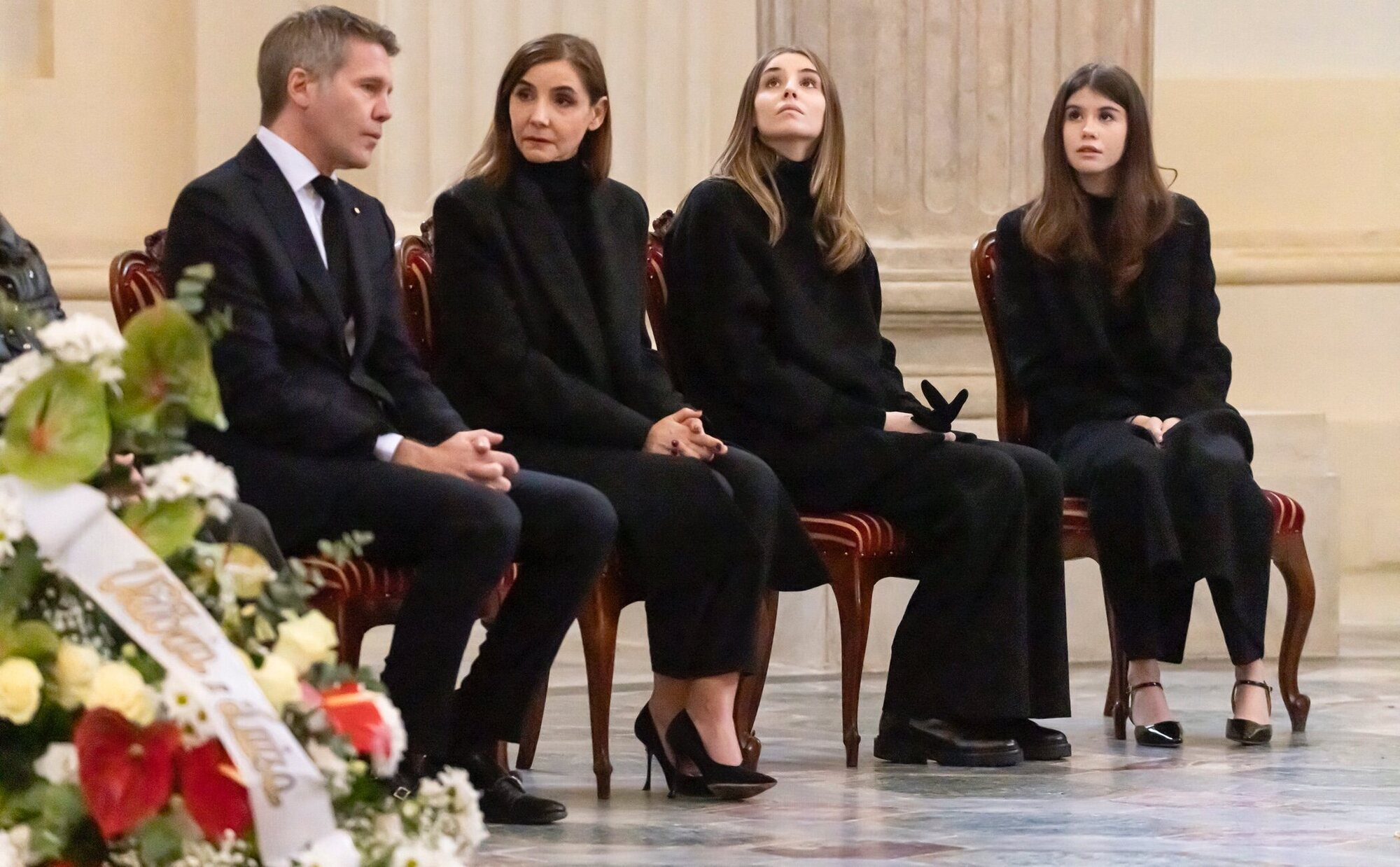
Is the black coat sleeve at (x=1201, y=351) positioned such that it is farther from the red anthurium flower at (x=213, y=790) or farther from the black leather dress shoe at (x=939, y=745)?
the red anthurium flower at (x=213, y=790)

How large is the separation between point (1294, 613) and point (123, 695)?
390cm

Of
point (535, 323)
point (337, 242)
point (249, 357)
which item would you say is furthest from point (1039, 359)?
point (249, 357)

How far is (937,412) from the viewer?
15.2ft

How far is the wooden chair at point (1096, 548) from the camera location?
488cm

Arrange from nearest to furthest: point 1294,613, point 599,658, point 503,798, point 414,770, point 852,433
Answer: point 414,770, point 503,798, point 599,658, point 852,433, point 1294,613

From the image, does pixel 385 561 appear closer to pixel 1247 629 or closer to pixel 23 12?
pixel 1247 629

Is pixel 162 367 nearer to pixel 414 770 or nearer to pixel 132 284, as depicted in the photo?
pixel 414 770

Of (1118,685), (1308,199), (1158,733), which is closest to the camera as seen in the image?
(1158,733)

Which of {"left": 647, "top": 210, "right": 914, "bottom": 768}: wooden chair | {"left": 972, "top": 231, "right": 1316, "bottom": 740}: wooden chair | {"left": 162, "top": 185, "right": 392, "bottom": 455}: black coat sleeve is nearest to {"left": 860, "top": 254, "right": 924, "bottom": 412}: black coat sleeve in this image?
{"left": 647, "top": 210, "right": 914, "bottom": 768}: wooden chair

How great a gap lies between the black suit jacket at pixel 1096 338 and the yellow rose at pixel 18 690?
364 cm

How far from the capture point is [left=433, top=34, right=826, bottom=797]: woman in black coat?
403 centimetres

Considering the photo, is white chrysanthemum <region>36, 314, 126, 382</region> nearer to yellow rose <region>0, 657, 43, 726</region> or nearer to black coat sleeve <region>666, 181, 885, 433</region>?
yellow rose <region>0, 657, 43, 726</region>

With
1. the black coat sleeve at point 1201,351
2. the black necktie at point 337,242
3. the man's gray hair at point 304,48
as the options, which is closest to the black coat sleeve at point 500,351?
the black necktie at point 337,242

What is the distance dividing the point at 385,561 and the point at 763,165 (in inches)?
55.2
